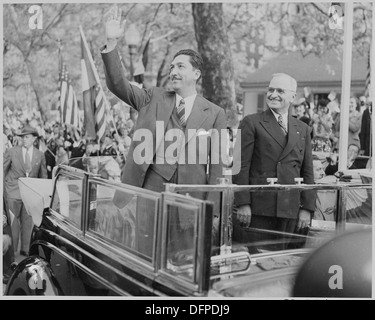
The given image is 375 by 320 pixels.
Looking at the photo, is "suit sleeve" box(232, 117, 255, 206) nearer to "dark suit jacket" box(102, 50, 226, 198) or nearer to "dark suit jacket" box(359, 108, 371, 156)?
"dark suit jacket" box(102, 50, 226, 198)

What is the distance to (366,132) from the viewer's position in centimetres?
351

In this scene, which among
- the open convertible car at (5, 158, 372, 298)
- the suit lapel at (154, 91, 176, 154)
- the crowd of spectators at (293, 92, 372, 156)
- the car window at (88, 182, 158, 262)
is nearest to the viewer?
the open convertible car at (5, 158, 372, 298)

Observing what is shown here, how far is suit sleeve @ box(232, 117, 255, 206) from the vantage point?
11.1ft

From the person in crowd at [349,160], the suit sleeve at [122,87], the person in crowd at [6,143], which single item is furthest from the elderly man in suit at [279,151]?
the person in crowd at [6,143]

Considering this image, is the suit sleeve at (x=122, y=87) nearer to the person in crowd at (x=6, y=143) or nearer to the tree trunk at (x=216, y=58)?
the tree trunk at (x=216, y=58)

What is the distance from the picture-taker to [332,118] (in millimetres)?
3521

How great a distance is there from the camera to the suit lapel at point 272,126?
11.2 feet

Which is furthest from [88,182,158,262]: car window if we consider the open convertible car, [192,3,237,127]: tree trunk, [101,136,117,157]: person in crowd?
[192,3,237,127]: tree trunk

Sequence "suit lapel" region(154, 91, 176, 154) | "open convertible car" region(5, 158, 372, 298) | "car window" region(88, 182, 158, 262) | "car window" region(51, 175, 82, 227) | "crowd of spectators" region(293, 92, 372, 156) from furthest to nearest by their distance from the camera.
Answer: "crowd of spectators" region(293, 92, 372, 156) < "suit lapel" region(154, 91, 176, 154) < "car window" region(51, 175, 82, 227) < "car window" region(88, 182, 158, 262) < "open convertible car" region(5, 158, 372, 298)

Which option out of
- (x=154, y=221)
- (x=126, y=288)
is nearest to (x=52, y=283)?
(x=126, y=288)

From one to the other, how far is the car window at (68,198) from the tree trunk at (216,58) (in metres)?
0.78

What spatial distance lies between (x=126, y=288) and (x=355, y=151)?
4.65 ft

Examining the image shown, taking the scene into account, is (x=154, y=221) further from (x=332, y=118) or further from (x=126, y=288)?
(x=332, y=118)

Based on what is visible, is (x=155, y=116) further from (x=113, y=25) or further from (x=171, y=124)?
(x=113, y=25)
